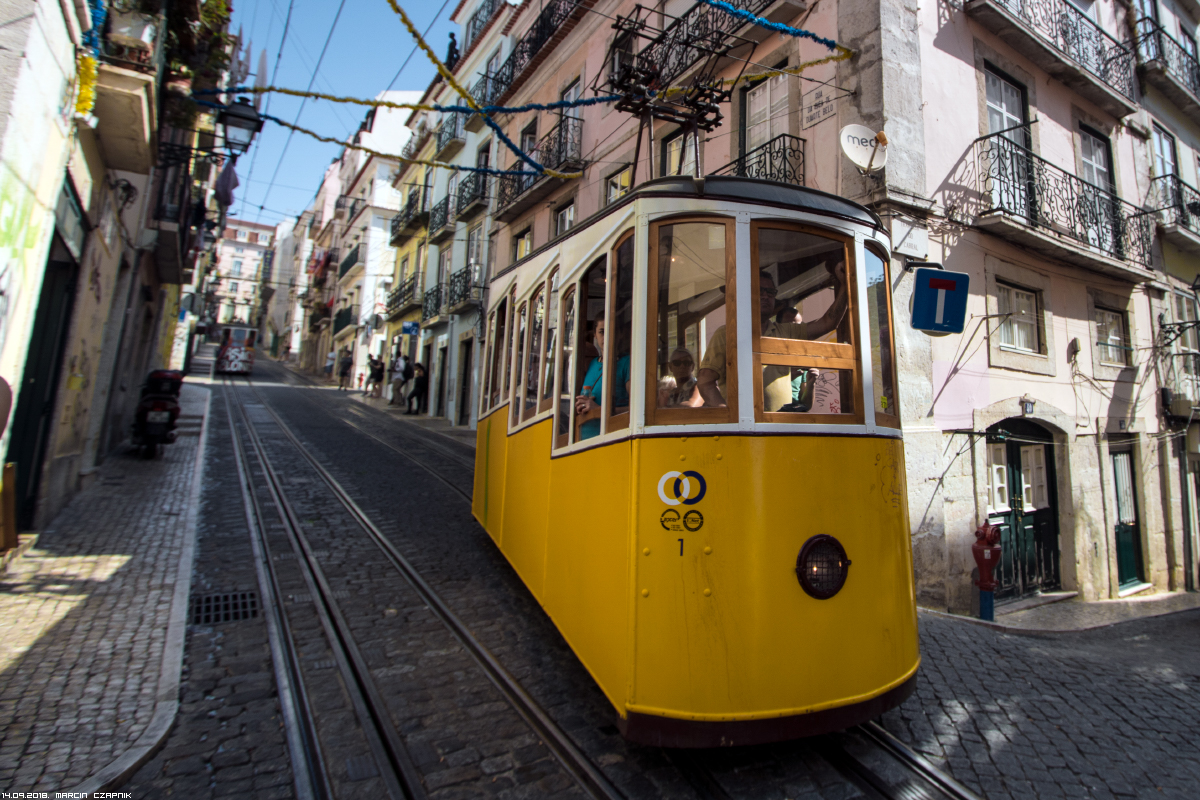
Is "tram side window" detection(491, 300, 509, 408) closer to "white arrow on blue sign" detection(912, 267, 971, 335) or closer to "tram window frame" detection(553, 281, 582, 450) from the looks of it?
"tram window frame" detection(553, 281, 582, 450)

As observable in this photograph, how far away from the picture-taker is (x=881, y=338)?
3154 mm

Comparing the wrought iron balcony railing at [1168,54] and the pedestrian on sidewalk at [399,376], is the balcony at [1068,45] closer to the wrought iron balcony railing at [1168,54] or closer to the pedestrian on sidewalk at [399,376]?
the wrought iron balcony railing at [1168,54]

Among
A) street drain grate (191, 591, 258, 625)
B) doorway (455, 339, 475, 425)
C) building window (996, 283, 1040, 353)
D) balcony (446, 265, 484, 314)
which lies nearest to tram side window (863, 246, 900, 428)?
street drain grate (191, 591, 258, 625)

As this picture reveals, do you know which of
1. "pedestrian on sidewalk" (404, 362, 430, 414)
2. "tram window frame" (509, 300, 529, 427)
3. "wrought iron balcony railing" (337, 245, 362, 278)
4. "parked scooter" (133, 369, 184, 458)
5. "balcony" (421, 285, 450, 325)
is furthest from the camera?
"wrought iron balcony railing" (337, 245, 362, 278)

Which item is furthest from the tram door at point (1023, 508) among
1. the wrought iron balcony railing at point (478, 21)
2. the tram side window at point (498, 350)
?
the wrought iron balcony railing at point (478, 21)

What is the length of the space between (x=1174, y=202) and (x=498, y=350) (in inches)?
558

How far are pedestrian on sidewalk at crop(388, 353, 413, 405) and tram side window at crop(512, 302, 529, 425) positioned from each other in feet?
61.3

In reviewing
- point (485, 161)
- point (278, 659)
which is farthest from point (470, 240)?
Answer: point (278, 659)

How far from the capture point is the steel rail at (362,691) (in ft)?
8.57

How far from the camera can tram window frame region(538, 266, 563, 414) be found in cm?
389

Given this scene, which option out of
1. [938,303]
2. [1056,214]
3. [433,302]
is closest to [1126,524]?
[1056,214]

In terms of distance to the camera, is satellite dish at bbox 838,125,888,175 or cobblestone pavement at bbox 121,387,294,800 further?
satellite dish at bbox 838,125,888,175

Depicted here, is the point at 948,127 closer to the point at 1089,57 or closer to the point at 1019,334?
the point at 1019,334

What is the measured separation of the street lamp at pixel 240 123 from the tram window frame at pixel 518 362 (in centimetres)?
537
